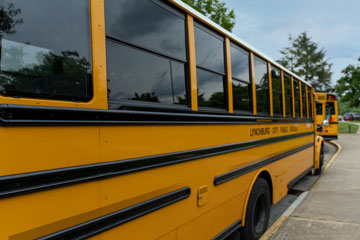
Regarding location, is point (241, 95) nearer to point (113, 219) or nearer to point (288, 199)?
point (113, 219)

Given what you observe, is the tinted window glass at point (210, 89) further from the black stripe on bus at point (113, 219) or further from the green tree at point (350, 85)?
the green tree at point (350, 85)

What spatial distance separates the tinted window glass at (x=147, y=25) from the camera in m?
1.74

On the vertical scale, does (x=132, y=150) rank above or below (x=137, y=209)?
above

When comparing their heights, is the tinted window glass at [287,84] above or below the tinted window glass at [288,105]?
above

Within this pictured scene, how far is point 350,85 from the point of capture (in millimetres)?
38688

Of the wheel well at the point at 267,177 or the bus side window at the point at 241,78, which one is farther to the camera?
the wheel well at the point at 267,177

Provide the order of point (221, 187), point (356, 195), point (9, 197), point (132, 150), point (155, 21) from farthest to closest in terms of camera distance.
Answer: point (356, 195)
point (221, 187)
point (155, 21)
point (132, 150)
point (9, 197)

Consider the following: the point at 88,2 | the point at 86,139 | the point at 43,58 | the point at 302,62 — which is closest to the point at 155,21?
the point at 88,2

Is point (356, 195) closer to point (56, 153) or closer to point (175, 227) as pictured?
point (175, 227)

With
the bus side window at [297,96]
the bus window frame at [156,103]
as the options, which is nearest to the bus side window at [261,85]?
the bus window frame at [156,103]

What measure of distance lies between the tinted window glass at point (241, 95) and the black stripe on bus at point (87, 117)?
662 millimetres

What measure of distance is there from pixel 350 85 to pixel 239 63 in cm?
4213

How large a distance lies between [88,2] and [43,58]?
42 centimetres

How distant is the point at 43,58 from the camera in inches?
55.1
